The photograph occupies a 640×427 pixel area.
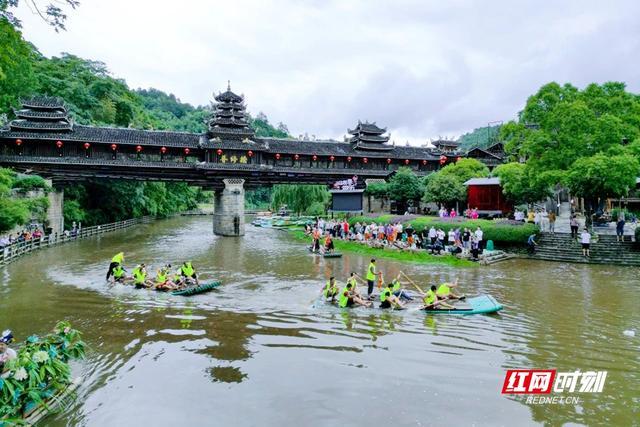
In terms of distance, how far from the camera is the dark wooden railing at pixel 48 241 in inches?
971

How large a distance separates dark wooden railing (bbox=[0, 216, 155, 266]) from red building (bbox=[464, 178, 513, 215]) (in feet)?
103

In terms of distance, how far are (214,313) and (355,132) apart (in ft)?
133

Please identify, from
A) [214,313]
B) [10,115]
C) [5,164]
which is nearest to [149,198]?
[10,115]

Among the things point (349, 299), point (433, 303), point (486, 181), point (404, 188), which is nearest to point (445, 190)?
point (486, 181)

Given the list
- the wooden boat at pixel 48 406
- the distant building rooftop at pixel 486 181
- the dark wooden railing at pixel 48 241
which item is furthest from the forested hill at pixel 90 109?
the wooden boat at pixel 48 406

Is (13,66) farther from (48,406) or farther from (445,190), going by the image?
(445,190)

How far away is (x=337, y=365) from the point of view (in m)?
9.48

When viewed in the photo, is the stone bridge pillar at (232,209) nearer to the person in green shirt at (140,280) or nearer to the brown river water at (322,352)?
the brown river water at (322,352)

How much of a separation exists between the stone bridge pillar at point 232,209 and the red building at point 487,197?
20.3 meters

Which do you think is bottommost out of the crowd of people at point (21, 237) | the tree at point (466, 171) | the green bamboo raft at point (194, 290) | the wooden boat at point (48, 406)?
the wooden boat at point (48, 406)

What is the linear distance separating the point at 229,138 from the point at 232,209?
6.98m

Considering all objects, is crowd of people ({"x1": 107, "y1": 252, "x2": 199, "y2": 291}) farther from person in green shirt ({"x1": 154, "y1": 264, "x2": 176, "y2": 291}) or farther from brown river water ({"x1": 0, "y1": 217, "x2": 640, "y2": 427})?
brown river water ({"x1": 0, "y1": 217, "x2": 640, "y2": 427})

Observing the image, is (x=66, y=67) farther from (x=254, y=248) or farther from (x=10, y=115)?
(x=254, y=248)

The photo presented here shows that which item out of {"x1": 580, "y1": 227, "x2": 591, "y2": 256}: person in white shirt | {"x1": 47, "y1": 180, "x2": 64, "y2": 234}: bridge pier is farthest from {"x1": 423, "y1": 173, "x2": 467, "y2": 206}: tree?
{"x1": 47, "y1": 180, "x2": 64, "y2": 234}: bridge pier
